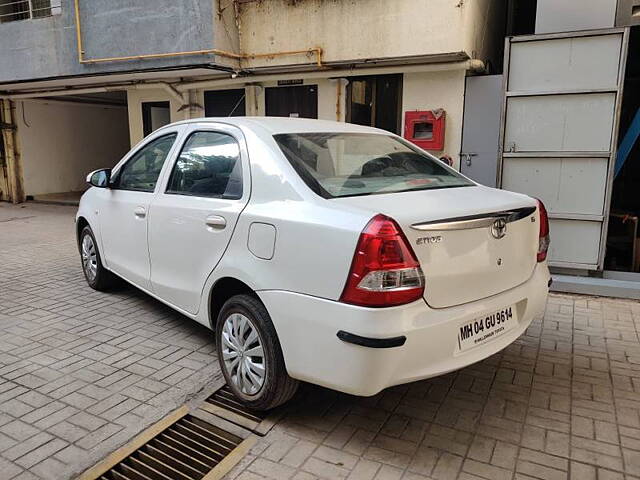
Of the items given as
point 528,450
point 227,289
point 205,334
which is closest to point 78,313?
point 205,334

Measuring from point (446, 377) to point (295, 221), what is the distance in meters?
1.65

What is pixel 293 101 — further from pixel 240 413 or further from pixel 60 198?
pixel 60 198

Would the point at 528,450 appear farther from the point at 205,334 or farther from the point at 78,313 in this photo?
the point at 78,313

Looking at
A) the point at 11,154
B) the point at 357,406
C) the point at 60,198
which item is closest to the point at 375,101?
the point at 357,406

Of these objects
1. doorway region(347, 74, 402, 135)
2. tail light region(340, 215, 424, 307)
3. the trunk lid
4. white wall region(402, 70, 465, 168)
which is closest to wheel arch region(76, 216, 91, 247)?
the trunk lid

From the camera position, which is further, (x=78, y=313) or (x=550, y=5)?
(x=550, y=5)

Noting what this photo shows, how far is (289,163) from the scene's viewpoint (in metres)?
2.96

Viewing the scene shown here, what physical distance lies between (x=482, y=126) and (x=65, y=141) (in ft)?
37.4

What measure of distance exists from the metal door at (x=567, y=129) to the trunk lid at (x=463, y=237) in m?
3.10

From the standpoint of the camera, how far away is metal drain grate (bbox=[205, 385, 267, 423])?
119 inches

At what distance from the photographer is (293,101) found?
8555mm

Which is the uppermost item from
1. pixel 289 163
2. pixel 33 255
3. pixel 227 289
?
pixel 289 163

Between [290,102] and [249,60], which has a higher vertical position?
[249,60]

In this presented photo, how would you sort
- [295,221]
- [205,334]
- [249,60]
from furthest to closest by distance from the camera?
[249,60]
[205,334]
[295,221]
